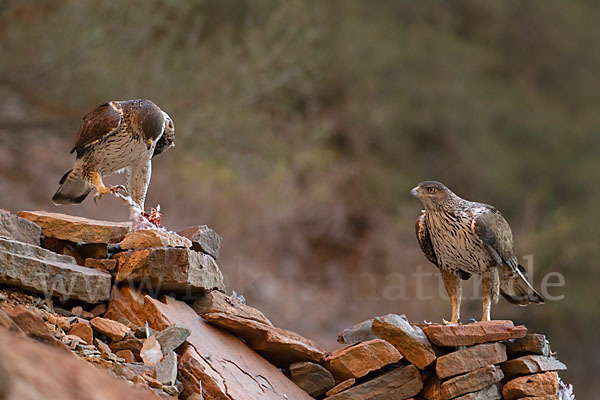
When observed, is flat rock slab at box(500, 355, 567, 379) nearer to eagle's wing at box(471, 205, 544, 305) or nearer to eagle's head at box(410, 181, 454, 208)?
eagle's wing at box(471, 205, 544, 305)

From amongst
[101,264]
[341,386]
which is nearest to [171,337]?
[101,264]

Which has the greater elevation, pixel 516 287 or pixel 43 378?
pixel 516 287

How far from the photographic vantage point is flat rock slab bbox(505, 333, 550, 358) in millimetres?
4062

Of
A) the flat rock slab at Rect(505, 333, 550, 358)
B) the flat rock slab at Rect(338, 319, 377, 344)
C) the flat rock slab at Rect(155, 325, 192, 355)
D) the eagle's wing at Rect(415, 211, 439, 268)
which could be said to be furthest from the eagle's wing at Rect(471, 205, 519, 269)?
the flat rock slab at Rect(155, 325, 192, 355)

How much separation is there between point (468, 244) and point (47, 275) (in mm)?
2543

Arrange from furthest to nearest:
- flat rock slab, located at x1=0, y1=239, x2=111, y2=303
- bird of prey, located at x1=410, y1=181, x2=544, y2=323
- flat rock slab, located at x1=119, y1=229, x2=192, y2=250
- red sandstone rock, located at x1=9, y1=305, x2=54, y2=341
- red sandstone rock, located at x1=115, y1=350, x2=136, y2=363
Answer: bird of prey, located at x1=410, y1=181, x2=544, y2=323 → flat rock slab, located at x1=119, y1=229, x2=192, y2=250 → flat rock slab, located at x1=0, y1=239, x2=111, y2=303 → red sandstone rock, located at x1=115, y1=350, x2=136, y2=363 → red sandstone rock, located at x1=9, y1=305, x2=54, y2=341

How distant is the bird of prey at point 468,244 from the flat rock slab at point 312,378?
3.05ft

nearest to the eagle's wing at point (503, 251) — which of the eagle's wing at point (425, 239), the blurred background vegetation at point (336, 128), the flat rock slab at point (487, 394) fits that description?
the eagle's wing at point (425, 239)

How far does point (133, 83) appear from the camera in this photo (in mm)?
9305

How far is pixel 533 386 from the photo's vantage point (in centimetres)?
397

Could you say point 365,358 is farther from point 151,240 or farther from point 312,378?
point 151,240

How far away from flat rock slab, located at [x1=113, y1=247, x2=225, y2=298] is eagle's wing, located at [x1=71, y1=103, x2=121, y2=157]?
3.38 feet

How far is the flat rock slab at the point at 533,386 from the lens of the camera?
3.96 meters

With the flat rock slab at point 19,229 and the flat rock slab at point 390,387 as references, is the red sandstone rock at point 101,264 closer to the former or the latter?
the flat rock slab at point 19,229
